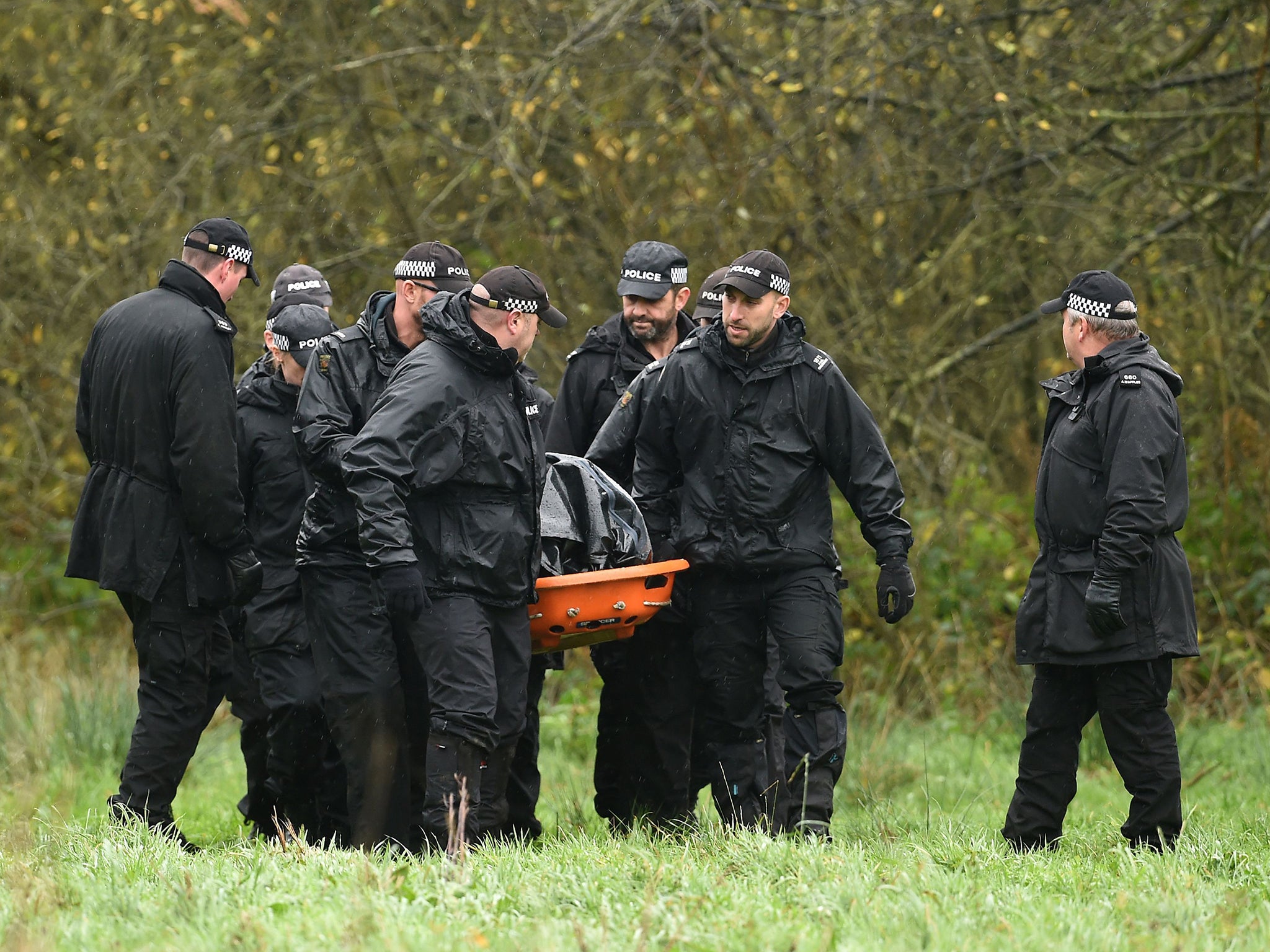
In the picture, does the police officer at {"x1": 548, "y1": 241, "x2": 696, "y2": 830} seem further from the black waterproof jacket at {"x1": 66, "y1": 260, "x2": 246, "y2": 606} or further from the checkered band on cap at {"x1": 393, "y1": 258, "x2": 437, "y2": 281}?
the black waterproof jacket at {"x1": 66, "y1": 260, "x2": 246, "y2": 606}

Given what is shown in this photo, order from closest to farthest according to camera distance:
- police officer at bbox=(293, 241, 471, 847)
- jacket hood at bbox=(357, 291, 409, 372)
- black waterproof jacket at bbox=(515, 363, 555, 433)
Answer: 1. police officer at bbox=(293, 241, 471, 847)
2. black waterproof jacket at bbox=(515, 363, 555, 433)
3. jacket hood at bbox=(357, 291, 409, 372)

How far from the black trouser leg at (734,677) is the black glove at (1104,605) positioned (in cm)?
126

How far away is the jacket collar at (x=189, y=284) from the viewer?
5.79m

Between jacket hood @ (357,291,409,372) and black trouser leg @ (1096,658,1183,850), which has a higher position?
jacket hood @ (357,291,409,372)

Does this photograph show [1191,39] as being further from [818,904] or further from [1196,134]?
[818,904]

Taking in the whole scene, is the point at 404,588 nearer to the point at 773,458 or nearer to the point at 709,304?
the point at 773,458

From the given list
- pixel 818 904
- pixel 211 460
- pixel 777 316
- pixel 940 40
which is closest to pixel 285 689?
pixel 211 460

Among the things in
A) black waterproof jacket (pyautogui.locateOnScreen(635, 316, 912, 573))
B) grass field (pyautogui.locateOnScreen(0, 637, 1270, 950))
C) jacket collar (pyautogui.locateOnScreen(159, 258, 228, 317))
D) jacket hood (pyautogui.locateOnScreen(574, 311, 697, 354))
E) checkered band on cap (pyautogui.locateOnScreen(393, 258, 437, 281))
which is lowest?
grass field (pyautogui.locateOnScreen(0, 637, 1270, 950))

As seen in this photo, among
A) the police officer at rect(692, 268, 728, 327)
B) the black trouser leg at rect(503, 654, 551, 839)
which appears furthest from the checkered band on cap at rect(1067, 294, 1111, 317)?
the black trouser leg at rect(503, 654, 551, 839)

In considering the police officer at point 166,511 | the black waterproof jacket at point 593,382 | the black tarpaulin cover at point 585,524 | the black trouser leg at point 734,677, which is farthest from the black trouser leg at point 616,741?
the police officer at point 166,511

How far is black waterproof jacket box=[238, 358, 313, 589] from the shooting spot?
20.4 feet

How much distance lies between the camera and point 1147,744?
5.30 meters

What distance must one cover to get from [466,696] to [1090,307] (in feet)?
8.44

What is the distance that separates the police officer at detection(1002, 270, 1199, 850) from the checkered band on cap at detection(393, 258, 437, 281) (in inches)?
93.4
